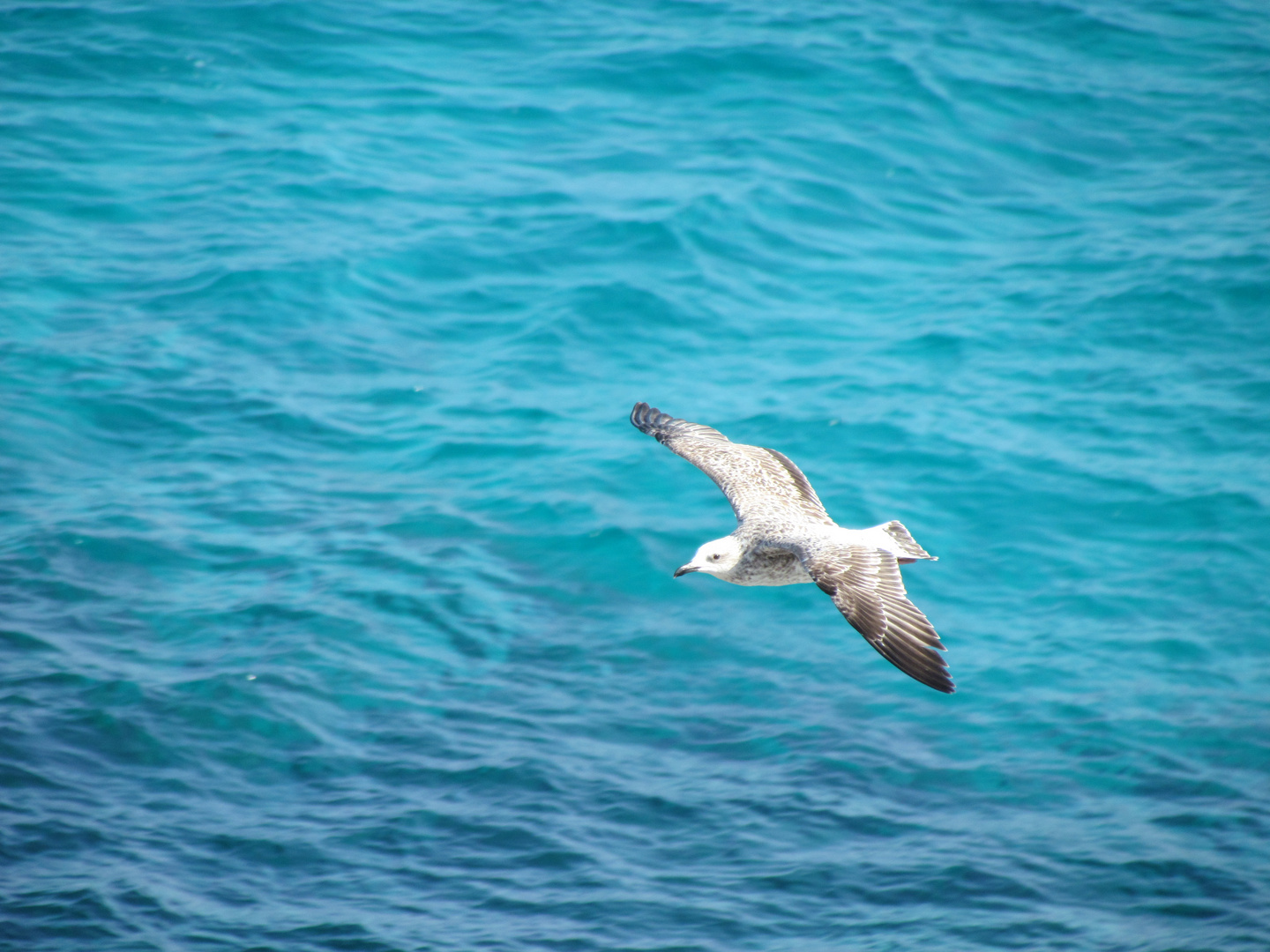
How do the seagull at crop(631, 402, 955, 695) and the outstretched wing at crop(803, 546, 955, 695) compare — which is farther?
the seagull at crop(631, 402, 955, 695)

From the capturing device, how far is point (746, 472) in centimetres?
1023

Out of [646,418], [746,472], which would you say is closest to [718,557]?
[746,472]

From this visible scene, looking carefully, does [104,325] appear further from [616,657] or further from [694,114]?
[694,114]

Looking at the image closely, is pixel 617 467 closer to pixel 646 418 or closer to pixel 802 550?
pixel 646 418

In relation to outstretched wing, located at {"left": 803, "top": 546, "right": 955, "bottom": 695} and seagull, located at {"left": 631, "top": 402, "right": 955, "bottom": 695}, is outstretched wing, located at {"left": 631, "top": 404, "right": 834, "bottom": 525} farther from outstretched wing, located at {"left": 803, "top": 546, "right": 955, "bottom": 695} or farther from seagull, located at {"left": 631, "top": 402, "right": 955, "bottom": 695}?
outstretched wing, located at {"left": 803, "top": 546, "right": 955, "bottom": 695}

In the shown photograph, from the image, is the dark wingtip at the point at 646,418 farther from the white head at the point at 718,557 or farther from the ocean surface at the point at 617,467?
the ocean surface at the point at 617,467

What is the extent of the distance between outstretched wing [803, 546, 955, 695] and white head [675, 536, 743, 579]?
72 centimetres

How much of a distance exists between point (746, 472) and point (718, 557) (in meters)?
1.63

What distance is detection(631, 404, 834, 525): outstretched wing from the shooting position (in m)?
9.57

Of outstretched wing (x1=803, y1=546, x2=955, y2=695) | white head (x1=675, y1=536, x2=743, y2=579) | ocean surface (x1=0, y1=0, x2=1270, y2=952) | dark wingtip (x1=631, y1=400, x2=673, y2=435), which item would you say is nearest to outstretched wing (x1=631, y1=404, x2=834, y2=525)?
dark wingtip (x1=631, y1=400, x2=673, y2=435)

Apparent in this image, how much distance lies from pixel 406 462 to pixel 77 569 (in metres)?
3.68

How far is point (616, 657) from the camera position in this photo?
12797mm

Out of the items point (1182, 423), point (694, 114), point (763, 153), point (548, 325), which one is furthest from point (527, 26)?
point (1182, 423)

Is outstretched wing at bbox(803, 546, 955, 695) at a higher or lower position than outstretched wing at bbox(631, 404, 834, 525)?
higher
